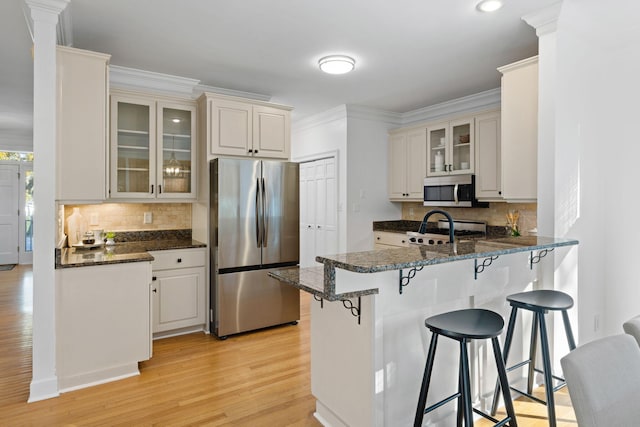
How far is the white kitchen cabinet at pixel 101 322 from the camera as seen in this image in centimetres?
262

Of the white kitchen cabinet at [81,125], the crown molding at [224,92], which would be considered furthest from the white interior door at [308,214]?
the white kitchen cabinet at [81,125]

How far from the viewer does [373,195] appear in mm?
5320

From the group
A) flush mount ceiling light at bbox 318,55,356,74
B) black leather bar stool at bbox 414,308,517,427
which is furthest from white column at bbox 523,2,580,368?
flush mount ceiling light at bbox 318,55,356,74

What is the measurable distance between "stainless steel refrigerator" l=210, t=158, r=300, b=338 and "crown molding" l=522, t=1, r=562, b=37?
2.33 meters

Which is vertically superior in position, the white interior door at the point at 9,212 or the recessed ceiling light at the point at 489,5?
the recessed ceiling light at the point at 489,5

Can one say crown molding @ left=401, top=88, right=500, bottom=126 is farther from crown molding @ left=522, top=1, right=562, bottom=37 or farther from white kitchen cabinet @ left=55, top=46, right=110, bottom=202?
white kitchen cabinet @ left=55, top=46, right=110, bottom=202

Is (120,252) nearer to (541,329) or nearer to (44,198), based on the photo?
(44,198)

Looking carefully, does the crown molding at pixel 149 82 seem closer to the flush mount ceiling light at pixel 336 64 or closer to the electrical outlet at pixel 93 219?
the electrical outlet at pixel 93 219

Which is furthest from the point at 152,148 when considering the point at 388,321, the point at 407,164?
the point at 407,164

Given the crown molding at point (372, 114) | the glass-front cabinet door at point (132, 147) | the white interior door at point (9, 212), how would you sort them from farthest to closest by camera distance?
the white interior door at point (9, 212) < the crown molding at point (372, 114) < the glass-front cabinet door at point (132, 147)

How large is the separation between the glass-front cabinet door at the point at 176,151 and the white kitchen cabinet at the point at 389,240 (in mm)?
2556

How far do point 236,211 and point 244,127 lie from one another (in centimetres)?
90

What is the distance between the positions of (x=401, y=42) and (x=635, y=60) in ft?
5.73

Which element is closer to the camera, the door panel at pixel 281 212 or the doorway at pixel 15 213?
the door panel at pixel 281 212
